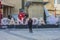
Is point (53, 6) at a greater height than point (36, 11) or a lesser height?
greater

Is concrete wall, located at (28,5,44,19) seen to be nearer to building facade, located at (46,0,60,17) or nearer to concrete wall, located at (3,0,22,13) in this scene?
building facade, located at (46,0,60,17)

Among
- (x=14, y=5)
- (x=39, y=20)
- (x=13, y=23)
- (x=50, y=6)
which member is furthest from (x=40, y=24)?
(x=14, y=5)

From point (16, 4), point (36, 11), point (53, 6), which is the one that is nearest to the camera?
point (36, 11)

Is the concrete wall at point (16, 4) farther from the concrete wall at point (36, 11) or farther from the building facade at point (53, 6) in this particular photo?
the concrete wall at point (36, 11)

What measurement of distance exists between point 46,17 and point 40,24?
3.37 meters

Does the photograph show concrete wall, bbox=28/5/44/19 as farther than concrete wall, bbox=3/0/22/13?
No

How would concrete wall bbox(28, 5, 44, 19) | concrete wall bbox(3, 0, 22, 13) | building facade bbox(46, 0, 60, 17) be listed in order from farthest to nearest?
concrete wall bbox(3, 0, 22, 13) < building facade bbox(46, 0, 60, 17) < concrete wall bbox(28, 5, 44, 19)

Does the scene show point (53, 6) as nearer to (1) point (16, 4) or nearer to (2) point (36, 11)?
(1) point (16, 4)

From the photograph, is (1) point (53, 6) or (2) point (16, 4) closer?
(1) point (53, 6)

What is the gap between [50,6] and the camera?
169 feet

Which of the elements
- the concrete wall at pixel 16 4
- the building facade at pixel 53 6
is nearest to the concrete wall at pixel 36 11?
the building facade at pixel 53 6

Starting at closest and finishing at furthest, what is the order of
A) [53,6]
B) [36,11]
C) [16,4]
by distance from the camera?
[36,11] → [53,6] → [16,4]

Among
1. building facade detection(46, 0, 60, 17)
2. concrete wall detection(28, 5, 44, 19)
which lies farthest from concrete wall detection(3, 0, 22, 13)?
concrete wall detection(28, 5, 44, 19)

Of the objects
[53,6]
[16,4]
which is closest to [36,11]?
[53,6]
